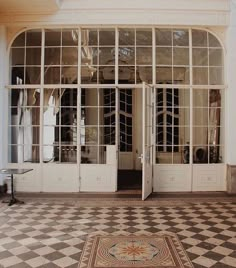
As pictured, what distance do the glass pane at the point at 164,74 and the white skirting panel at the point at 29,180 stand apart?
329 centimetres

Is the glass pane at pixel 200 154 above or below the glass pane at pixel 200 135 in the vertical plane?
below

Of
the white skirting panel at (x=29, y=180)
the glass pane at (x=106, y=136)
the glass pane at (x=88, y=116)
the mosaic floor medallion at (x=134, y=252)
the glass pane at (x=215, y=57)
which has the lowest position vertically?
the mosaic floor medallion at (x=134, y=252)

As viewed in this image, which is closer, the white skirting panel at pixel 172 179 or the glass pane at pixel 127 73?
the white skirting panel at pixel 172 179

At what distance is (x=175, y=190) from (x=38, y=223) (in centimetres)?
324

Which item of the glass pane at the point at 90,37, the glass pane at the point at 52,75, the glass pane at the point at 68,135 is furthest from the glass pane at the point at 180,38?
the glass pane at the point at 68,135

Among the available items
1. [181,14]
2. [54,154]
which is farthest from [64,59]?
[181,14]

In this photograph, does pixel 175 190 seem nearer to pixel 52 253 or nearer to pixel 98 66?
pixel 98 66

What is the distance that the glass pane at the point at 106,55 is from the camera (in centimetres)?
716

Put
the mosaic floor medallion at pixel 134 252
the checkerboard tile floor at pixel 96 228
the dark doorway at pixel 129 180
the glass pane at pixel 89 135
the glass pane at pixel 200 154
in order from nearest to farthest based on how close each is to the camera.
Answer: the mosaic floor medallion at pixel 134 252 → the checkerboard tile floor at pixel 96 228 → the glass pane at pixel 89 135 → the glass pane at pixel 200 154 → the dark doorway at pixel 129 180

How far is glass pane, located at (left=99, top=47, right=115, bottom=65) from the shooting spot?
282 inches

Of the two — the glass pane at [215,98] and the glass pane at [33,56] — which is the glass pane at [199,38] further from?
the glass pane at [33,56]

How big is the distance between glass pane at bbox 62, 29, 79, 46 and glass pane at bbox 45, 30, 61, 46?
0.11 metres

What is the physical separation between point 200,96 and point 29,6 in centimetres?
408

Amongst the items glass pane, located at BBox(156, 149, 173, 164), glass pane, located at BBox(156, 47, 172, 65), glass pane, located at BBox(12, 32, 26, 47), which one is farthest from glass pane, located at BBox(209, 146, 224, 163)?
glass pane, located at BBox(12, 32, 26, 47)
